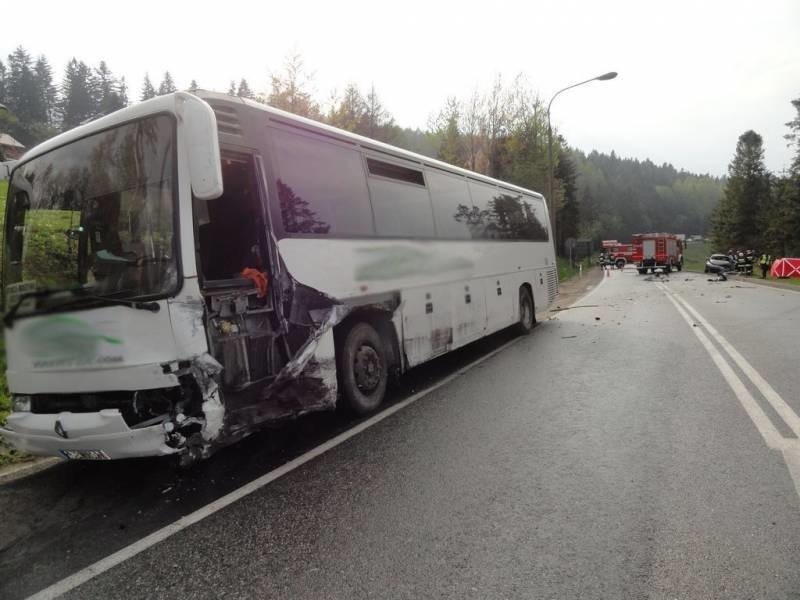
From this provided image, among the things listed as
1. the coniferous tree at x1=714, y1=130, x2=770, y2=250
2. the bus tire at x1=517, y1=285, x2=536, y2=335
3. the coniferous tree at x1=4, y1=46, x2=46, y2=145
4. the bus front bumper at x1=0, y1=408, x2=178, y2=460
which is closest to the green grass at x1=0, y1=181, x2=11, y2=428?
the bus front bumper at x1=0, y1=408, x2=178, y2=460

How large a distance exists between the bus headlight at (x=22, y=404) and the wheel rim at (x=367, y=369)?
2.74 m

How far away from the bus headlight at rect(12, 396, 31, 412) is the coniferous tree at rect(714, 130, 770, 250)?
255 feet

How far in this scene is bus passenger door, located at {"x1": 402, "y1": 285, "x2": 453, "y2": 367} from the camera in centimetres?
644

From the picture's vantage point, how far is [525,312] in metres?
11.2

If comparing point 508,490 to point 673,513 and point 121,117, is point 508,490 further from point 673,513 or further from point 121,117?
point 121,117

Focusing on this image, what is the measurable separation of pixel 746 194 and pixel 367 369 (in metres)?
79.0

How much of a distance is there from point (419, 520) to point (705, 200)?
183276mm

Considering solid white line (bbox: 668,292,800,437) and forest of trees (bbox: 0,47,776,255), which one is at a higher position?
forest of trees (bbox: 0,47,776,255)

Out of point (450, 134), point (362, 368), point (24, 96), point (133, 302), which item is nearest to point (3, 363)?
point (133, 302)

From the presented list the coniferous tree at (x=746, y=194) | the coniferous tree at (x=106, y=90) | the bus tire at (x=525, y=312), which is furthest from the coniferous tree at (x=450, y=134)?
the coniferous tree at (x=106, y=90)

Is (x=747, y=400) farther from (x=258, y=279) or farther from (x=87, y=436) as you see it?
(x=87, y=436)

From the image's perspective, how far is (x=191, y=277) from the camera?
3746 mm

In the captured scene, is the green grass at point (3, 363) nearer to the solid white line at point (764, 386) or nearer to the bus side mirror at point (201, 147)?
the bus side mirror at point (201, 147)

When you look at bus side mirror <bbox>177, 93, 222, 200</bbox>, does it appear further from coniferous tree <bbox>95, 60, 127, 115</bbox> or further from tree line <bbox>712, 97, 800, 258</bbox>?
coniferous tree <bbox>95, 60, 127, 115</bbox>
